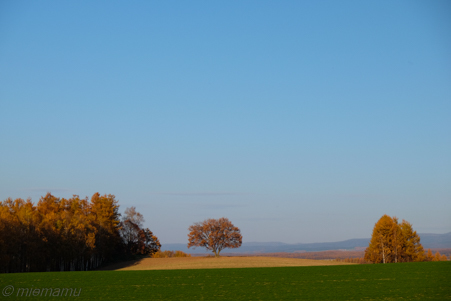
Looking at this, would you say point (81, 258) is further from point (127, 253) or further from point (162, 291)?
point (162, 291)

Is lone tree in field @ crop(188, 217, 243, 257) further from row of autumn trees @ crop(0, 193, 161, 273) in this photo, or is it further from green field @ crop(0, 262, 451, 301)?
green field @ crop(0, 262, 451, 301)

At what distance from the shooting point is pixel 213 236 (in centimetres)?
9844

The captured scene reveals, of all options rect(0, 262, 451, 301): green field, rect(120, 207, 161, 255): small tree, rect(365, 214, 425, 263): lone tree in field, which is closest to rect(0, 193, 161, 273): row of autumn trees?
rect(120, 207, 161, 255): small tree

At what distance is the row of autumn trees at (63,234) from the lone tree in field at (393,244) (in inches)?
2147

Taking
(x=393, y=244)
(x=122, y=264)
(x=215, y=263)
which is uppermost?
(x=393, y=244)

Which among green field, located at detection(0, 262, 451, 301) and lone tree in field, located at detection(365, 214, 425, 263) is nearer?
green field, located at detection(0, 262, 451, 301)

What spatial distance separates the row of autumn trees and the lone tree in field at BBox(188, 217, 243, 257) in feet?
51.1

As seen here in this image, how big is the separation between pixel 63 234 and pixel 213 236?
35.8 metres

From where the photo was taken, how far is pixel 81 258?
257 ft

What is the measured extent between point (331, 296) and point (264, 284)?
8498 millimetres
